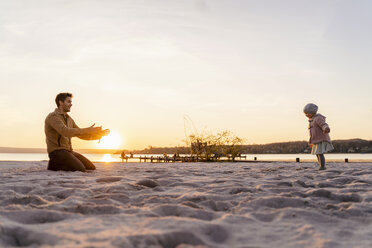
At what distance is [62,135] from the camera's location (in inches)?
245

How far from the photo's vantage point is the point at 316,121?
7.20 metres

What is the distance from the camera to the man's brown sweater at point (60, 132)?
6.03 metres

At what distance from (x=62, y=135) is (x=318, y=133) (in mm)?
5738

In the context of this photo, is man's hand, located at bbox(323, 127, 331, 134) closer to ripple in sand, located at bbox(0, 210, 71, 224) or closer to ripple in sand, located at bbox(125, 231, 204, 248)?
ripple in sand, located at bbox(125, 231, 204, 248)

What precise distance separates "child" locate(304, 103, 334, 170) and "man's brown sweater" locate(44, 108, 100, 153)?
16.4ft

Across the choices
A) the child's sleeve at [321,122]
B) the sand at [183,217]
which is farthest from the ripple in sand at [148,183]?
the child's sleeve at [321,122]

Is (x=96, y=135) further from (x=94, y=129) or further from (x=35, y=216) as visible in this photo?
(x=35, y=216)

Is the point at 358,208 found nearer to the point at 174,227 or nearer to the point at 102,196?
the point at 174,227

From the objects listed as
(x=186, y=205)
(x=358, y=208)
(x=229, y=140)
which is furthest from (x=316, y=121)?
(x=229, y=140)

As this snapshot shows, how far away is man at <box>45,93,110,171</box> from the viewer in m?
6.05

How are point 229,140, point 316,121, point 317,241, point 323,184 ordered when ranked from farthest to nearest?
1. point 229,140
2. point 316,121
3. point 323,184
4. point 317,241

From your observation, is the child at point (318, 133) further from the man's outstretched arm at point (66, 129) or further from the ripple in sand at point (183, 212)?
the ripple in sand at point (183, 212)

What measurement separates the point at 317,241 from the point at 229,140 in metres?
19.4

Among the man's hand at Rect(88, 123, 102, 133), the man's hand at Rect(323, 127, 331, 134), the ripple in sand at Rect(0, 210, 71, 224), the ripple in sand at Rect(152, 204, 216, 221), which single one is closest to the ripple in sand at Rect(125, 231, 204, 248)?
the ripple in sand at Rect(152, 204, 216, 221)
